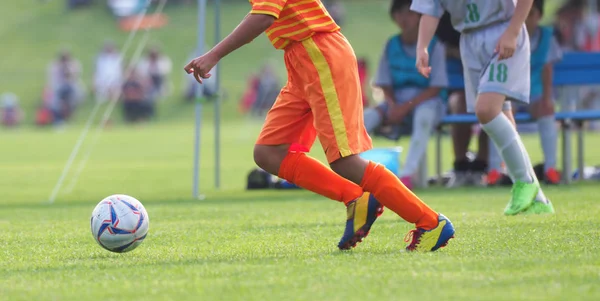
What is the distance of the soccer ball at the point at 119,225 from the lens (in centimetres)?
538

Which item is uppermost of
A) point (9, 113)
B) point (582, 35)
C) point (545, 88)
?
point (545, 88)

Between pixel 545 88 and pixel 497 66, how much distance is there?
3.40 metres

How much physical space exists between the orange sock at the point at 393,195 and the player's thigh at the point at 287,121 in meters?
0.45

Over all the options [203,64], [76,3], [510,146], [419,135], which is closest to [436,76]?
[419,135]

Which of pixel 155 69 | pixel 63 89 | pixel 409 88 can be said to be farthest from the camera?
pixel 155 69

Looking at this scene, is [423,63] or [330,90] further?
[423,63]

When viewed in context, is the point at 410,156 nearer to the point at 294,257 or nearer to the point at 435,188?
the point at 435,188

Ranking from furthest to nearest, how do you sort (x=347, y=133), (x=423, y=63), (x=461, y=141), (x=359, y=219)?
1. (x=461, y=141)
2. (x=423, y=63)
3. (x=359, y=219)
4. (x=347, y=133)

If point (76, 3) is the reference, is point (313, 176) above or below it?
above

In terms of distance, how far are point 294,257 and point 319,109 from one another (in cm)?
71

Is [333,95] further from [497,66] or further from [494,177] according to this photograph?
[494,177]

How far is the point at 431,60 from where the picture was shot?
10102 millimetres

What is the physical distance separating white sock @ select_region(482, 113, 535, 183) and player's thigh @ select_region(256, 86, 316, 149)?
6.06 ft

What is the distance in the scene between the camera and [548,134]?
32.8 ft
